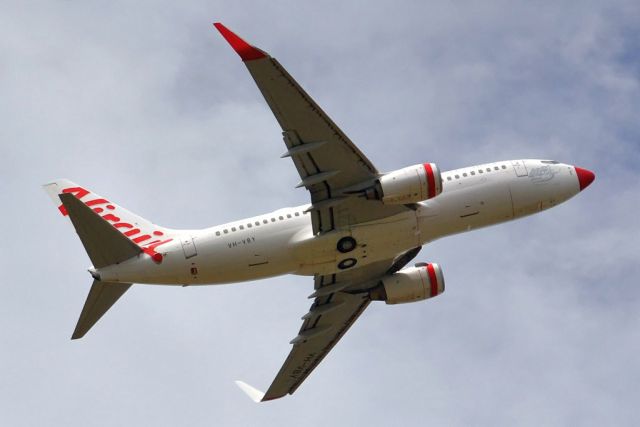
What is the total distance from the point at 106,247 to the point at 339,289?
45.9 feet

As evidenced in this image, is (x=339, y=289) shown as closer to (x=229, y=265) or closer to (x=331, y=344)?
(x=331, y=344)

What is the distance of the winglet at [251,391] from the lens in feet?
207

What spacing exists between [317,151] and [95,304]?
43.3ft

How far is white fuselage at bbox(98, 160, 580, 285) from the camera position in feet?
173

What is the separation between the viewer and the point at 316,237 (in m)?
53.6

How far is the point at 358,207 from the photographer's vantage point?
53.2 metres

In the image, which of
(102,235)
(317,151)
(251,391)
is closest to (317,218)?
(317,151)

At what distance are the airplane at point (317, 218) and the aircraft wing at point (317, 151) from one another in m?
0.05

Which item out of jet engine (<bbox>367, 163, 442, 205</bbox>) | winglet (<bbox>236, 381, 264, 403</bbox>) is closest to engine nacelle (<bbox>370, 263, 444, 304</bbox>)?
jet engine (<bbox>367, 163, 442, 205</bbox>)

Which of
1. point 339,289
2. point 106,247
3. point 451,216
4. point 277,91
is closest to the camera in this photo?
point 277,91

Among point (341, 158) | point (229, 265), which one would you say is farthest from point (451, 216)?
point (229, 265)

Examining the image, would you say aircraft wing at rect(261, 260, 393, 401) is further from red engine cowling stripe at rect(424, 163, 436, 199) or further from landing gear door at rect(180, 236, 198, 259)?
landing gear door at rect(180, 236, 198, 259)

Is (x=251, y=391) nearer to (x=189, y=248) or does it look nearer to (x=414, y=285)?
(x=414, y=285)

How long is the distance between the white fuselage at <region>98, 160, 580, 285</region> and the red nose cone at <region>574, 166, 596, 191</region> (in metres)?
2.91
